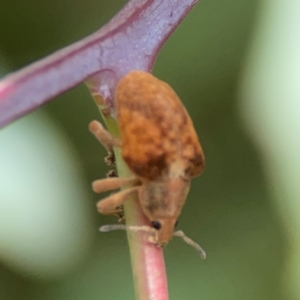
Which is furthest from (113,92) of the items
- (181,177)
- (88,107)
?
(88,107)

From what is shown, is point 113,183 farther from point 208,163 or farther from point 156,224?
point 208,163

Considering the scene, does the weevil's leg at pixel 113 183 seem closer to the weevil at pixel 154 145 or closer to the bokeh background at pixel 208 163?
the weevil at pixel 154 145

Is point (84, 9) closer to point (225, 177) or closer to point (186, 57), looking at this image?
point (186, 57)

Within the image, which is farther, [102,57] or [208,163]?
[208,163]

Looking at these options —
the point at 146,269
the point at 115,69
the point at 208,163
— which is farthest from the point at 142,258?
the point at 208,163

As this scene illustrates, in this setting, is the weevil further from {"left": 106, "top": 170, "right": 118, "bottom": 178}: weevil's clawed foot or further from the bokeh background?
the bokeh background

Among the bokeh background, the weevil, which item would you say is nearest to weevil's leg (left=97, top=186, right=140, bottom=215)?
the weevil
